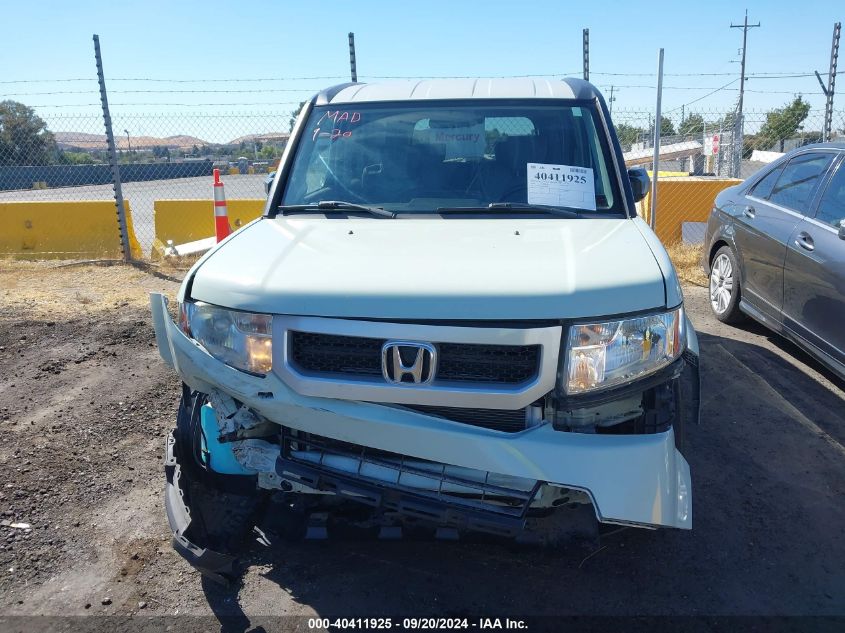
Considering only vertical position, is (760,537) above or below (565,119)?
below

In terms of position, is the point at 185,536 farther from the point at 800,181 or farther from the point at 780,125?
the point at 780,125

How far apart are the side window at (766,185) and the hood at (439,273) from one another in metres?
3.17

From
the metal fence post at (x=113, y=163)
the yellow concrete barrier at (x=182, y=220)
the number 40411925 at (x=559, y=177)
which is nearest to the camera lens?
the number 40411925 at (x=559, y=177)

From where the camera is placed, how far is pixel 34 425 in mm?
4168

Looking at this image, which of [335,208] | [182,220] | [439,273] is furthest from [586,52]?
[439,273]

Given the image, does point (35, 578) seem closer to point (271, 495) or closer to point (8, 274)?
point (271, 495)

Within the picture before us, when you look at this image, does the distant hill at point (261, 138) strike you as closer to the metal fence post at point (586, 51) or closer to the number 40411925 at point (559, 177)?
the metal fence post at point (586, 51)

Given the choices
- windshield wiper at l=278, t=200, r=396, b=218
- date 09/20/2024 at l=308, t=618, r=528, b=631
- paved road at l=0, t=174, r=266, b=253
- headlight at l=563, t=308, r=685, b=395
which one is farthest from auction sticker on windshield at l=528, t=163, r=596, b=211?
paved road at l=0, t=174, r=266, b=253

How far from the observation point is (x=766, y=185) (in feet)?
18.1

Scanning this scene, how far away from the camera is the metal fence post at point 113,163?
841cm

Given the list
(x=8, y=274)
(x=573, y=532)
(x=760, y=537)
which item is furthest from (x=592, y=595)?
(x=8, y=274)

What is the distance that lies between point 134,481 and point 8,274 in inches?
250

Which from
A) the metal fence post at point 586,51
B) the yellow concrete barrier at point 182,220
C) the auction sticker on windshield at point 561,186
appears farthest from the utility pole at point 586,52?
the auction sticker on windshield at point 561,186

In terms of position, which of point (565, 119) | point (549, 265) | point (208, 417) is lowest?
point (208, 417)
